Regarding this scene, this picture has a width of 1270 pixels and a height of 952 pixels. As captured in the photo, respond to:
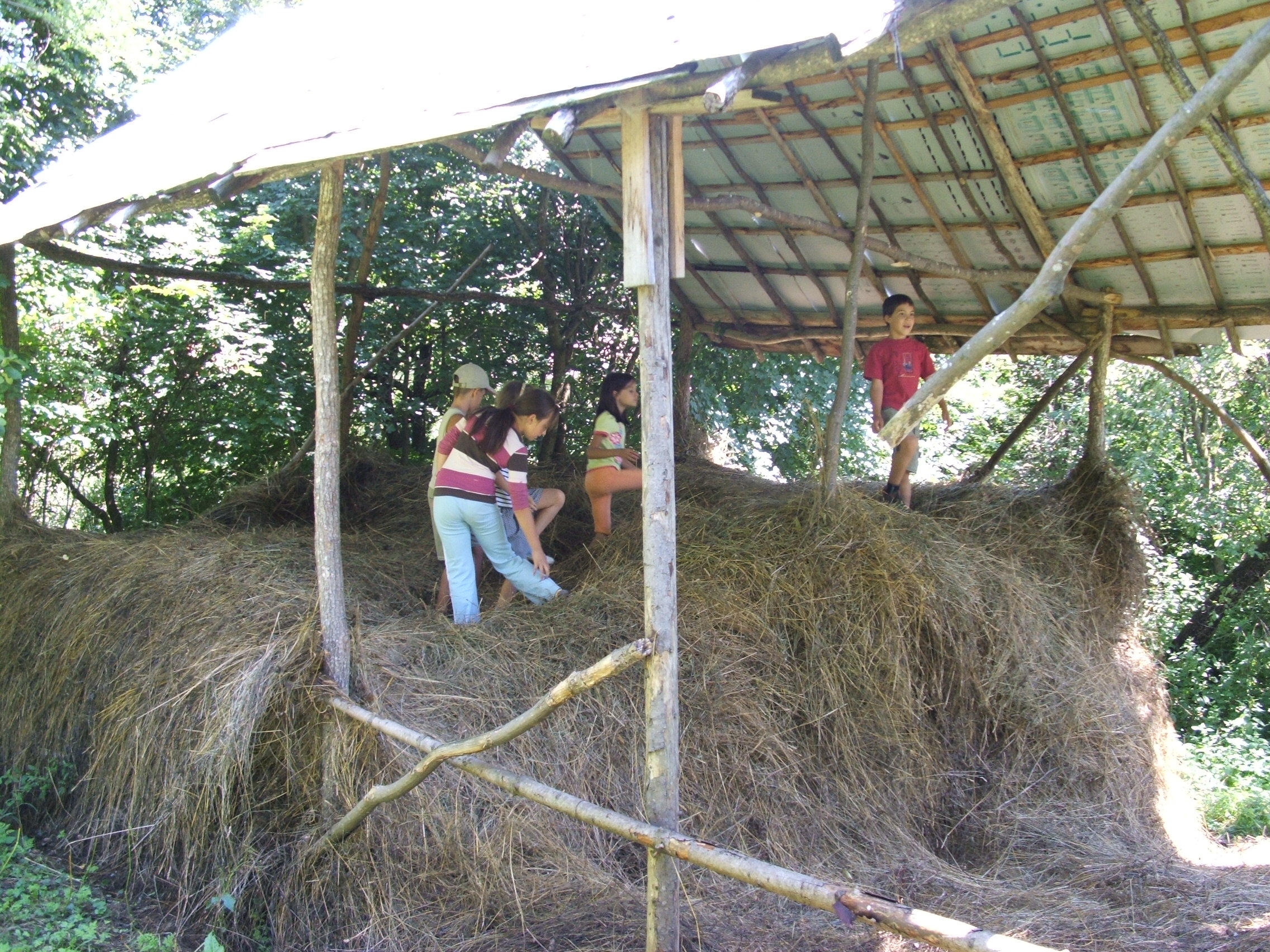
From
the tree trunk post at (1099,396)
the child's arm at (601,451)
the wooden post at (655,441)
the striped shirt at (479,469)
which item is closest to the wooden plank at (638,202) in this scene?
the wooden post at (655,441)

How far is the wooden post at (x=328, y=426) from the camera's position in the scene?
473 centimetres

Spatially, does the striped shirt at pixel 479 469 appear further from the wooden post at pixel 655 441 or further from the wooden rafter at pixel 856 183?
the wooden rafter at pixel 856 183

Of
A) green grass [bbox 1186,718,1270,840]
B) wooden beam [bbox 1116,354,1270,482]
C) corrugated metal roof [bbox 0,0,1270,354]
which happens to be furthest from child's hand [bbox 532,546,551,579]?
green grass [bbox 1186,718,1270,840]

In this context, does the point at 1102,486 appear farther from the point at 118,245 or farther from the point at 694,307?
the point at 118,245

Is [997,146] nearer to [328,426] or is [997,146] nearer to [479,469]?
[479,469]

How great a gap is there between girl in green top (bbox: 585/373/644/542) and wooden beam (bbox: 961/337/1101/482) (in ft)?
9.50

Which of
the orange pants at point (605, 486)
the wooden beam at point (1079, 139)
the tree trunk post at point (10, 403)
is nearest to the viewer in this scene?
the wooden beam at point (1079, 139)

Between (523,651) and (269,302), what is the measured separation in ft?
18.0

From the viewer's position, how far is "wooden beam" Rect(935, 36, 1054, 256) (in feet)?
17.1

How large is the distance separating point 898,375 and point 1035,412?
1582mm

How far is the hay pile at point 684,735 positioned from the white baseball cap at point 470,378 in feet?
4.08

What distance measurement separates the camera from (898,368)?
679 cm

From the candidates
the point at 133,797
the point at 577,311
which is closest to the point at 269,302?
the point at 577,311

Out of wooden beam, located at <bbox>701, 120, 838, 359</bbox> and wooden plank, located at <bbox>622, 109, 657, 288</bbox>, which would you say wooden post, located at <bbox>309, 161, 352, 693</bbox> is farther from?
wooden beam, located at <bbox>701, 120, 838, 359</bbox>
